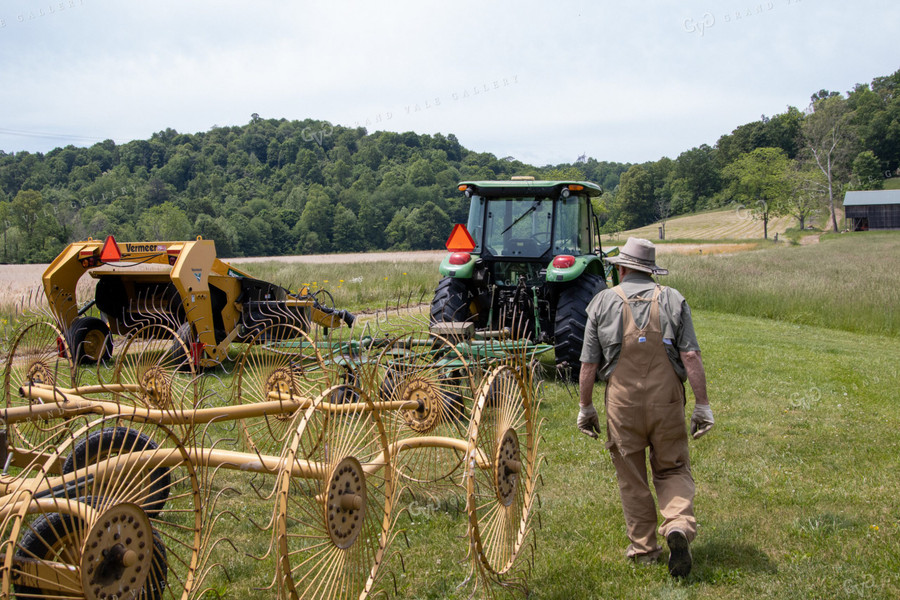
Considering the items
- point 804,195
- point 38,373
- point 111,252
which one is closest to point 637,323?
point 38,373

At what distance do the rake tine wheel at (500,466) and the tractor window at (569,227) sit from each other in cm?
471

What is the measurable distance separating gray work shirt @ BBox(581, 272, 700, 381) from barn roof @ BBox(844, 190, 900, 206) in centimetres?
6533

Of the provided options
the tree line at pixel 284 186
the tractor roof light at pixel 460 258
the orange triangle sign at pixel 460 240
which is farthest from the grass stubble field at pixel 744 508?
the tree line at pixel 284 186

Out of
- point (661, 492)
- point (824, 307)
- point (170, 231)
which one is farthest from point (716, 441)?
point (170, 231)

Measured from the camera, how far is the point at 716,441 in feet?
19.0

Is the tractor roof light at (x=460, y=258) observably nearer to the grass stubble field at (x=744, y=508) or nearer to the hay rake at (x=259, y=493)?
the grass stubble field at (x=744, y=508)

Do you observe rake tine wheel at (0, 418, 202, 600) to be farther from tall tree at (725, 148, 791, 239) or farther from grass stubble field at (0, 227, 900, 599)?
tall tree at (725, 148, 791, 239)

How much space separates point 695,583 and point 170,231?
3078cm

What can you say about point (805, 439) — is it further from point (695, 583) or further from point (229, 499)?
point (229, 499)

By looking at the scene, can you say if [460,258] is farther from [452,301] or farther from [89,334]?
[89,334]

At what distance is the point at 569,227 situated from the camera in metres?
8.35

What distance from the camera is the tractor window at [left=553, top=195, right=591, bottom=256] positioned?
8.32 m

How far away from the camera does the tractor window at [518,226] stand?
8.44 metres

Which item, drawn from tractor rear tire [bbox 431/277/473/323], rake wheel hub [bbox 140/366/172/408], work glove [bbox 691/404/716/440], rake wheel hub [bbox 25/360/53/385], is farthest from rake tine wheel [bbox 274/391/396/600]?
tractor rear tire [bbox 431/277/473/323]
